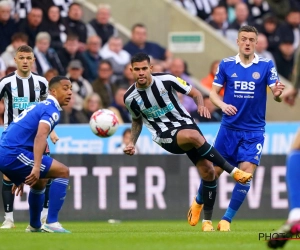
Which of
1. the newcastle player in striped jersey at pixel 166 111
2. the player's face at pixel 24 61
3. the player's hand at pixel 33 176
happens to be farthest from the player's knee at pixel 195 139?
the player's face at pixel 24 61

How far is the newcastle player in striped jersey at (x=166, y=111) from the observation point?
10.3 meters

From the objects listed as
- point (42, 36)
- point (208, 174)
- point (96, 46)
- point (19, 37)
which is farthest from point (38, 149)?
point (96, 46)

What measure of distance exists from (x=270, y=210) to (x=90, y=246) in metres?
7.13

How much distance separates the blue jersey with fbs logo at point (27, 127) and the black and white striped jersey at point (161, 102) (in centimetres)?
129

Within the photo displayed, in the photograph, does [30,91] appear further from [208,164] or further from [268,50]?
[268,50]

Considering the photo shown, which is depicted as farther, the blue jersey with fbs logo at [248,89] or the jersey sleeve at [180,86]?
the blue jersey with fbs logo at [248,89]

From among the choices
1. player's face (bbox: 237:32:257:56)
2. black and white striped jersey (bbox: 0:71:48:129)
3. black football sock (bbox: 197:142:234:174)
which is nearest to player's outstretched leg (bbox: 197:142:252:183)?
black football sock (bbox: 197:142:234:174)

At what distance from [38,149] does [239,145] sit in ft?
8.77

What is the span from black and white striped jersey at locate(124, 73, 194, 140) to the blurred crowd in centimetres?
498

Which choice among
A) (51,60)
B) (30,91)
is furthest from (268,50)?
(30,91)

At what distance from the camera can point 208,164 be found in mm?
10445

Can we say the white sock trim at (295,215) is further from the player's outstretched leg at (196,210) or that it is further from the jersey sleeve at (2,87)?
the jersey sleeve at (2,87)

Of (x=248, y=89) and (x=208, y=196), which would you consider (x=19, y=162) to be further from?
(x=248, y=89)

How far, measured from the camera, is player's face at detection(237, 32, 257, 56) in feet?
34.8
